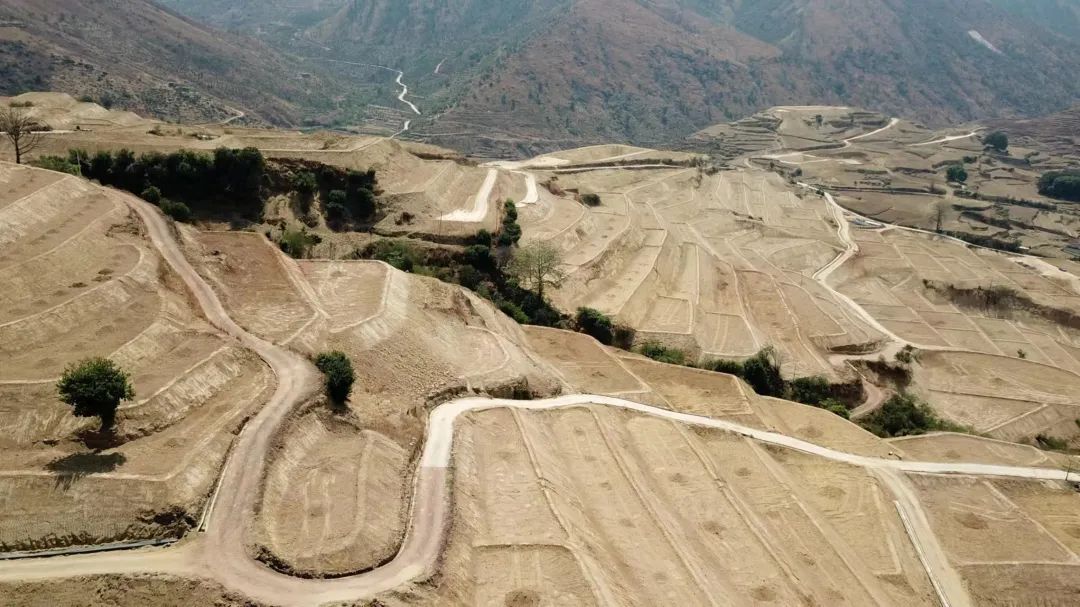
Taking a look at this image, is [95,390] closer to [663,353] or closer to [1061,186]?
[663,353]

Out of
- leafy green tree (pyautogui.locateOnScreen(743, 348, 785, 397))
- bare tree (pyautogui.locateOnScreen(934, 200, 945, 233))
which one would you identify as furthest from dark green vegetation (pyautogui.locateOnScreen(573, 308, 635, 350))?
bare tree (pyautogui.locateOnScreen(934, 200, 945, 233))

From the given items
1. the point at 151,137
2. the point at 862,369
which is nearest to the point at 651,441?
the point at 862,369

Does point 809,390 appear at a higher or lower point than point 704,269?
lower

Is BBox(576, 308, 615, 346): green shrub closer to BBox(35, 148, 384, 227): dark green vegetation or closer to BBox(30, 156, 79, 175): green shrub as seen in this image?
BBox(35, 148, 384, 227): dark green vegetation

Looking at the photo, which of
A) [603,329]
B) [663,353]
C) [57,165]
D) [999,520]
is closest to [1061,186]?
[663,353]

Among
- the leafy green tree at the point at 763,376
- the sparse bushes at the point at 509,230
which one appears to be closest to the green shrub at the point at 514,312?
the sparse bushes at the point at 509,230

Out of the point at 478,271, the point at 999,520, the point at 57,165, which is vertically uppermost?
the point at 999,520

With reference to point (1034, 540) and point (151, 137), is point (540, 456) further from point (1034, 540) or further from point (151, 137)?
point (151, 137)

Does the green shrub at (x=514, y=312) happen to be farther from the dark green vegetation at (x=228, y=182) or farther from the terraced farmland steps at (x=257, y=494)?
the terraced farmland steps at (x=257, y=494)
